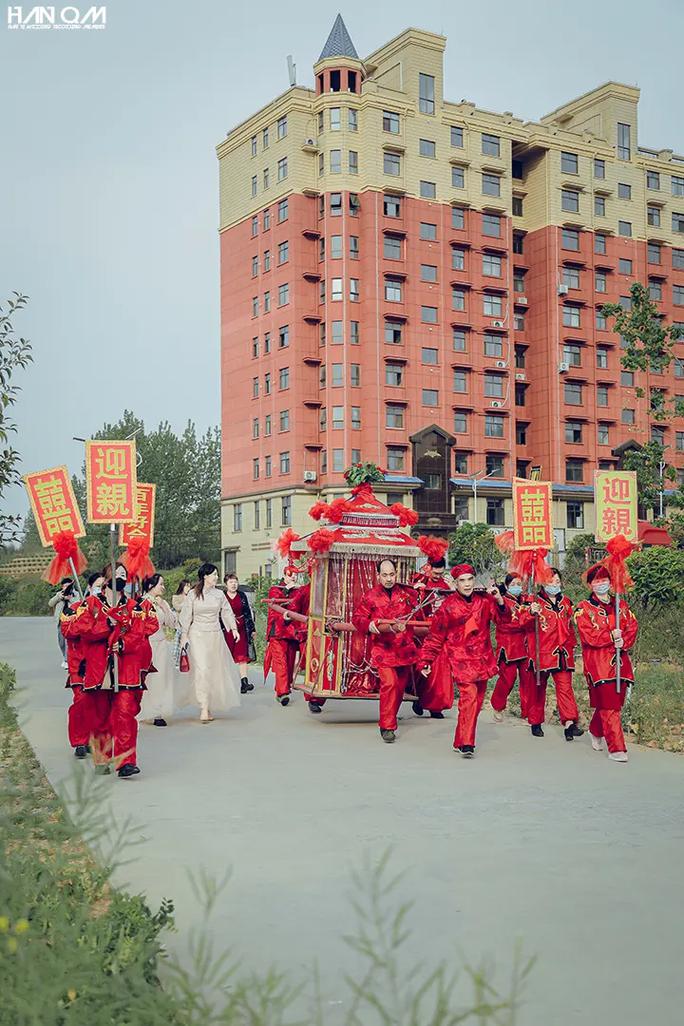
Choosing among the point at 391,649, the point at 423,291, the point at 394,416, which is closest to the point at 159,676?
the point at 391,649

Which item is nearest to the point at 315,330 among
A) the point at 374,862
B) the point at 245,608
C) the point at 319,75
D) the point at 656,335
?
the point at 319,75

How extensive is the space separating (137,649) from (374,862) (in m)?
4.25

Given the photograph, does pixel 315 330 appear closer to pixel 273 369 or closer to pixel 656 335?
pixel 273 369

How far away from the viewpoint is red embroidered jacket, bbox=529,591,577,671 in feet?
40.9

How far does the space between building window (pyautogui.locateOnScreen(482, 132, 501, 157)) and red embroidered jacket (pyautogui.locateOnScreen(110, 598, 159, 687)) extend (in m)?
56.4

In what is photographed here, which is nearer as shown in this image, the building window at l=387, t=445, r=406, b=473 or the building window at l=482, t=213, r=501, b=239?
the building window at l=387, t=445, r=406, b=473

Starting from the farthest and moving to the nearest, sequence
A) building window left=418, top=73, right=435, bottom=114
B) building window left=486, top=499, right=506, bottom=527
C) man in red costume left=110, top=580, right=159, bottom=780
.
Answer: building window left=486, top=499, right=506, bottom=527
building window left=418, top=73, right=435, bottom=114
man in red costume left=110, top=580, right=159, bottom=780

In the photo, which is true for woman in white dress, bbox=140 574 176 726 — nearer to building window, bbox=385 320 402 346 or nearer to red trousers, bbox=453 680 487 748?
red trousers, bbox=453 680 487 748

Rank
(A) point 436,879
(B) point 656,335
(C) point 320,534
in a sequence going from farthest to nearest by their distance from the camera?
(B) point 656,335 → (C) point 320,534 → (A) point 436,879

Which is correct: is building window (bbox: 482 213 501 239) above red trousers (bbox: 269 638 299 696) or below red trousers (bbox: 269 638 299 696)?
above

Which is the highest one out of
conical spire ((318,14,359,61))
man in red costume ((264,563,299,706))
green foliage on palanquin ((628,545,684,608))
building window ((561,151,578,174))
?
conical spire ((318,14,359,61))

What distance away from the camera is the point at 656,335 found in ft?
74.5

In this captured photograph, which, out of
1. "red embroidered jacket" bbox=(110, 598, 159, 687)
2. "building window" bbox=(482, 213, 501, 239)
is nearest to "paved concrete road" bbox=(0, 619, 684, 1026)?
"red embroidered jacket" bbox=(110, 598, 159, 687)

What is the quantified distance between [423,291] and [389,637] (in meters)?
49.2
